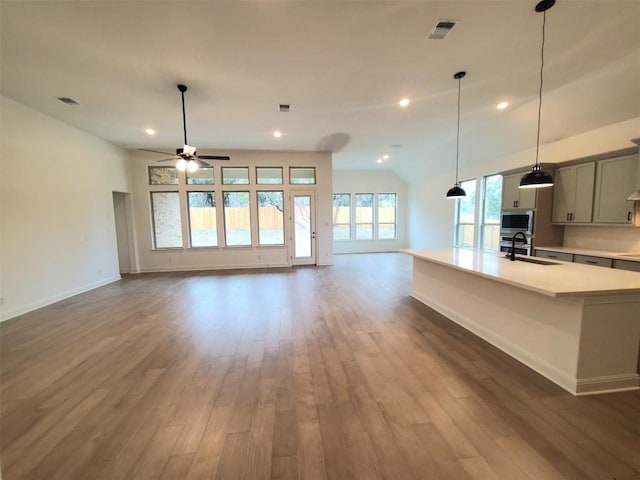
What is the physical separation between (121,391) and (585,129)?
7.11 meters

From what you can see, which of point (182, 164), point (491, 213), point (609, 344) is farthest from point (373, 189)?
point (609, 344)

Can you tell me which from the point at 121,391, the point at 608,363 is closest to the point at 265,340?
the point at 121,391

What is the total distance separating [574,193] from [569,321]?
359cm

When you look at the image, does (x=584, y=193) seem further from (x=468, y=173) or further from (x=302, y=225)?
(x=302, y=225)

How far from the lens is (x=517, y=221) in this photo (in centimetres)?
511

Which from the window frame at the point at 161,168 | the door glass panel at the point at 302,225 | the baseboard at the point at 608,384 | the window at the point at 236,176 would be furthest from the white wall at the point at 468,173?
the window frame at the point at 161,168

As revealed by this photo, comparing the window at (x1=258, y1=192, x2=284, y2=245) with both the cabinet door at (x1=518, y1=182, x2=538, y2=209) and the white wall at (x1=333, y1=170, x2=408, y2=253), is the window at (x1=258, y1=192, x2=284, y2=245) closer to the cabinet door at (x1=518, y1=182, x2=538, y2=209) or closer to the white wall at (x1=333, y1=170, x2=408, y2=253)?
the white wall at (x1=333, y1=170, x2=408, y2=253)

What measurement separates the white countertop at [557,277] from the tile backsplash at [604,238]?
2191 mm

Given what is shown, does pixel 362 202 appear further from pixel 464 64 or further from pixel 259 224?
pixel 464 64

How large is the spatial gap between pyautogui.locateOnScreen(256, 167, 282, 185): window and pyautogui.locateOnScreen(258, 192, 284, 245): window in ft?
1.05

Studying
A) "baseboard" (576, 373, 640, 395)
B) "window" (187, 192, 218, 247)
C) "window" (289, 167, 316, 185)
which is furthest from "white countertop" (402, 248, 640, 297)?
"window" (187, 192, 218, 247)

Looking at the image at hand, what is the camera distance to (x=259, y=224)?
24.8ft

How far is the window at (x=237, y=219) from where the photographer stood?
7.44m

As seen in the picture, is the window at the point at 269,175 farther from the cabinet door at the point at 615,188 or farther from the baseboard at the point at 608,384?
the baseboard at the point at 608,384
